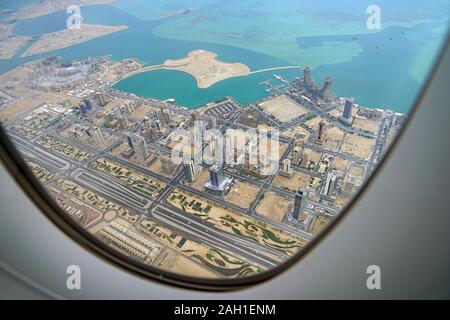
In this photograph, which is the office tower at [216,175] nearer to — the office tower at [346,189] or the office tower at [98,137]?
the office tower at [346,189]

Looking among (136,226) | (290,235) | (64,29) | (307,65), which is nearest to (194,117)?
(136,226)

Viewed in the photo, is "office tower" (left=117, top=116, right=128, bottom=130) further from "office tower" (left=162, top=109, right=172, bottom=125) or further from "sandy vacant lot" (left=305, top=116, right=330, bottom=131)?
"sandy vacant lot" (left=305, top=116, right=330, bottom=131)

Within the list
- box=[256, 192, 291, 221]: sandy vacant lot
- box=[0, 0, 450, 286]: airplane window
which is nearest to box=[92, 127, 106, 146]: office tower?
box=[0, 0, 450, 286]: airplane window

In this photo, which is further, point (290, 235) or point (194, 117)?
point (194, 117)

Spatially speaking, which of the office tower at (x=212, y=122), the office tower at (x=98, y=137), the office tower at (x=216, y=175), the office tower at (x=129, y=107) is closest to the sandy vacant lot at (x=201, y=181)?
the office tower at (x=216, y=175)

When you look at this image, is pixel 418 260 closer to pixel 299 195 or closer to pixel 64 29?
pixel 299 195
